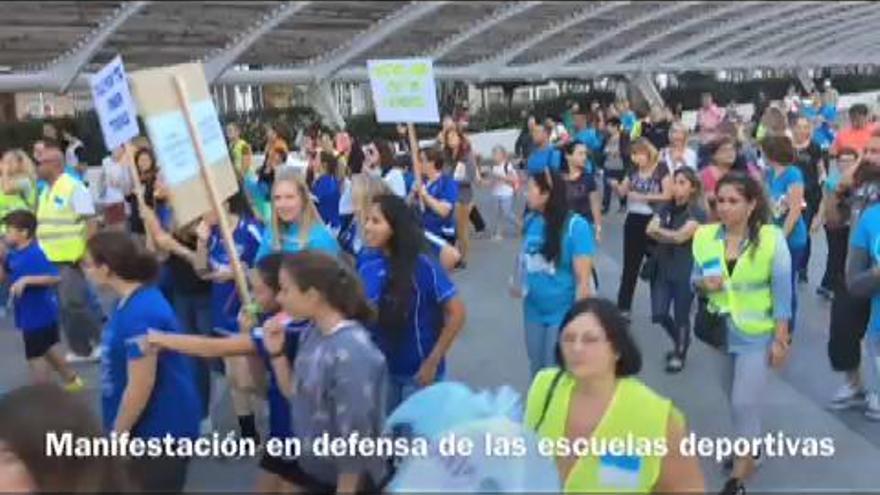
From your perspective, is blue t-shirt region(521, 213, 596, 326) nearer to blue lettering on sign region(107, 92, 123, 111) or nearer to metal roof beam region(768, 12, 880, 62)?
blue lettering on sign region(107, 92, 123, 111)

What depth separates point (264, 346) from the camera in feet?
14.6

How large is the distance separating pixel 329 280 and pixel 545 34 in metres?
28.5

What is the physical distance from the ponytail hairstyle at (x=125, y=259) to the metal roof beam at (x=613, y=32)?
28026mm

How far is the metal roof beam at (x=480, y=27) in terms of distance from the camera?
2778cm

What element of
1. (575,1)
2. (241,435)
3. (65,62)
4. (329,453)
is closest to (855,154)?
(241,435)

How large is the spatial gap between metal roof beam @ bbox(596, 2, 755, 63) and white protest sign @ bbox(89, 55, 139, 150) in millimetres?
27299

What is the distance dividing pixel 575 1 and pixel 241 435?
75.7 ft

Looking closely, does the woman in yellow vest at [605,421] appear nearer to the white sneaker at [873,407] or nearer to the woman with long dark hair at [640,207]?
the white sneaker at [873,407]

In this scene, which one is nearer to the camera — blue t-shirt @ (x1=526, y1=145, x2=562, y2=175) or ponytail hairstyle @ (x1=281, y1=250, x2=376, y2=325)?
ponytail hairstyle @ (x1=281, y1=250, x2=376, y2=325)

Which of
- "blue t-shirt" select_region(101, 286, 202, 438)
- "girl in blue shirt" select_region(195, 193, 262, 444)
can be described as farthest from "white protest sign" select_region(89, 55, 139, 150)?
"blue t-shirt" select_region(101, 286, 202, 438)

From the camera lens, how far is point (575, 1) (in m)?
28.3

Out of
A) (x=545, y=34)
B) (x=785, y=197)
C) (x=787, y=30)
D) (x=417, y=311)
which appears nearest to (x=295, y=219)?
(x=417, y=311)

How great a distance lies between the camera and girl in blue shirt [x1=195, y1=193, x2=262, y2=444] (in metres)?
6.39

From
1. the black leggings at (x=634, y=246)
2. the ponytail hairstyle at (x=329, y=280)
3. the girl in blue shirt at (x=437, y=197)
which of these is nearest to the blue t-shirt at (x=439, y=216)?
the girl in blue shirt at (x=437, y=197)
